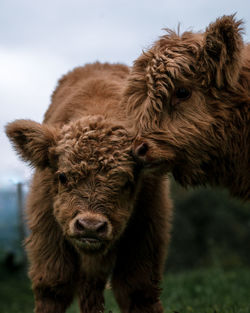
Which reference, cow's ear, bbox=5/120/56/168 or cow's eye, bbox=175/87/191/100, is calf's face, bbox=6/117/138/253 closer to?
cow's ear, bbox=5/120/56/168

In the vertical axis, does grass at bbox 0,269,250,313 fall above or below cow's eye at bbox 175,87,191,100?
below

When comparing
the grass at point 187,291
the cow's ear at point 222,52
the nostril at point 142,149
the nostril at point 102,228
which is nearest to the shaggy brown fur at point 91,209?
the nostril at point 102,228

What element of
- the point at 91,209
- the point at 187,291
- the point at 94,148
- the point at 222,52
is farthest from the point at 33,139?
the point at 187,291

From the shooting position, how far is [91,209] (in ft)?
15.0

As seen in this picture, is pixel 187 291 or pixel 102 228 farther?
pixel 187 291

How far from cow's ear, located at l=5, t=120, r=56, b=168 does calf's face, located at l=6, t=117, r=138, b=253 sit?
109 mm

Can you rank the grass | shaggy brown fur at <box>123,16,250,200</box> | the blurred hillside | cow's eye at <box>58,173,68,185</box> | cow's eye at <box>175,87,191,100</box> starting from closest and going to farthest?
1. shaggy brown fur at <box>123,16,250,200</box>
2. cow's eye at <box>175,87,191,100</box>
3. cow's eye at <box>58,173,68,185</box>
4. the grass
5. the blurred hillside

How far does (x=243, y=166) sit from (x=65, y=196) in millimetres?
1783

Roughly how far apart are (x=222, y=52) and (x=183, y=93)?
509 millimetres

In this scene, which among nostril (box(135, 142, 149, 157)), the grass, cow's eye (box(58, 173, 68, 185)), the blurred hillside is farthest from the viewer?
the blurred hillside

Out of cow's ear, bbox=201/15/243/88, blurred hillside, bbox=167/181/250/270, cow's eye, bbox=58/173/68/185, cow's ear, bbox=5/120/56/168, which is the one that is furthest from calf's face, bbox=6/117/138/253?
blurred hillside, bbox=167/181/250/270

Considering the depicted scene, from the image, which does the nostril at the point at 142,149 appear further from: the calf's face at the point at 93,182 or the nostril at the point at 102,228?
the nostril at the point at 102,228

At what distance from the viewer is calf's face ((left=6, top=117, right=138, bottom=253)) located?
4555 millimetres

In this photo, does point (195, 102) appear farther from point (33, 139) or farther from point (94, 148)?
point (33, 139)
